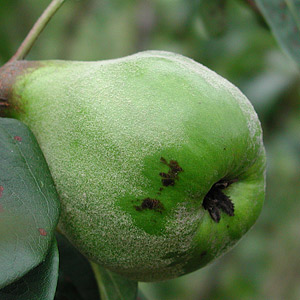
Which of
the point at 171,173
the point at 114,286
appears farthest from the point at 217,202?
the point at 114,286

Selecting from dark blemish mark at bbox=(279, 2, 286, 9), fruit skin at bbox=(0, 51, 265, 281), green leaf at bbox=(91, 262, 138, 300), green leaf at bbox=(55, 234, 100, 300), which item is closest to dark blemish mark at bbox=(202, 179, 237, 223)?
fruit skin at bbox=(0, 51, 265, 281)

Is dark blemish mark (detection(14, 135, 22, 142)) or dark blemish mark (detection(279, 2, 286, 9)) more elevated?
dark blemish mark (detection(279, 2, 286, 9))

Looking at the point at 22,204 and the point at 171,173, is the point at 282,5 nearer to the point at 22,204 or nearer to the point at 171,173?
the point at 171,173

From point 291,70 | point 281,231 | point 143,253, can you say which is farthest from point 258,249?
point 143,253

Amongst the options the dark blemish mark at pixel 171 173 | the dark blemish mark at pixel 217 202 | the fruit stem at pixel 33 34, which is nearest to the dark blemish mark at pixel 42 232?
the dark blemish mark at pixel 171 173

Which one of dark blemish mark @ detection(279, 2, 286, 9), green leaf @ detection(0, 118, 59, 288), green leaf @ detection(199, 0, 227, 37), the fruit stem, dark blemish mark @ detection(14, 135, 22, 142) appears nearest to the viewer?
green leaf @ detection(0, 118, 59, 288)

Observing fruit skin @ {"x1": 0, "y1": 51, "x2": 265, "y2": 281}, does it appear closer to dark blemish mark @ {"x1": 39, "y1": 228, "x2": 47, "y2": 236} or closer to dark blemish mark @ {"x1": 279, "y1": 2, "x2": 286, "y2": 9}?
dark blemish mark @ {"x1": 39, "y1": 228, "x2": 47, "y2": 236}

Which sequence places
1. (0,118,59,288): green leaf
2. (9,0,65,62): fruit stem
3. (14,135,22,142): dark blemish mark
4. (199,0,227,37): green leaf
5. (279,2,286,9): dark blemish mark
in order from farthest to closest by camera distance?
(199,0,227,37): green leaf, (279,2,286,9): dark blemish mark, (9,0,65,62): fruit stem, (14,135,22,142): dark blemish mark, (0,118,59,288): green leaf

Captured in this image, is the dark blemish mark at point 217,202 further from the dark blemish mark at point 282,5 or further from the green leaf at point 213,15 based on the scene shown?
the green leaf at point 213,15

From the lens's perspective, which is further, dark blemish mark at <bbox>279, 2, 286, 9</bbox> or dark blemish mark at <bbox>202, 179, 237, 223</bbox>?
dark blemish mark at <bbox>279, 2, 286, 9</bbox>
